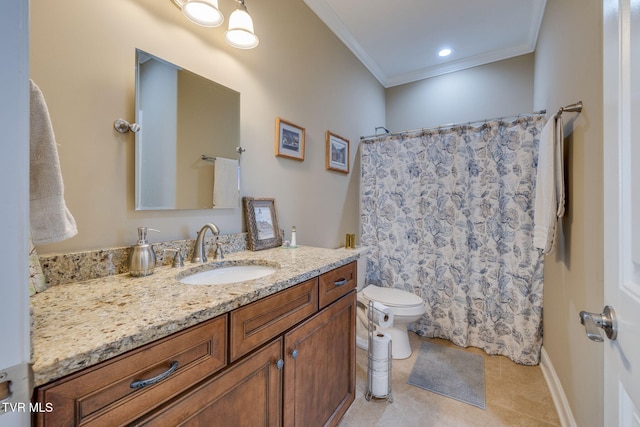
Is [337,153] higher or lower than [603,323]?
higher

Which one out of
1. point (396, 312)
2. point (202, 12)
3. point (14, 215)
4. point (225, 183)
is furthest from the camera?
point (396, 312)

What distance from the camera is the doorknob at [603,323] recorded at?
57cm

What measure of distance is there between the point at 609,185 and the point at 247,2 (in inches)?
70.5

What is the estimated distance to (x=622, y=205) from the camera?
0.56m

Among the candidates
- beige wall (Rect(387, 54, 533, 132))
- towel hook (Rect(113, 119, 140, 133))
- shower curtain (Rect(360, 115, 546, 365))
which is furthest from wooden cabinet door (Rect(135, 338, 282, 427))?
beige wall (Rect(387, 54, 533, 132))

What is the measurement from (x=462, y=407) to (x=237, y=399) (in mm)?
1424

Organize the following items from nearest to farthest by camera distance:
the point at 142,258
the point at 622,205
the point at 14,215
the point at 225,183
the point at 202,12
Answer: the point at 14,215
the point at 622,205
the point at 142,258
the point at 202,12
the point at 225,183

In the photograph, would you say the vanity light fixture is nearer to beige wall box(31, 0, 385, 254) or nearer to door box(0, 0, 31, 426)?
beige wall box(31, 0, 385, 254)

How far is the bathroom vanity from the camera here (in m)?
0.49

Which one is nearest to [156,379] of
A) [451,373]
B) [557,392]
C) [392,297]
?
[392,297]

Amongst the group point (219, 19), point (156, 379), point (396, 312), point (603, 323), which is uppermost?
point (219, 19)

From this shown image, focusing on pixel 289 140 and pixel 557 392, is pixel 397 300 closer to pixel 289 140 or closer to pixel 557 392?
pixel 557 392

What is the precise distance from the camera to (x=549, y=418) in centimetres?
144

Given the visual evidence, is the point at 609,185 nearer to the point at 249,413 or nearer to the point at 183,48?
the point at 249,413
